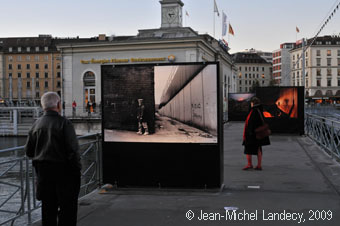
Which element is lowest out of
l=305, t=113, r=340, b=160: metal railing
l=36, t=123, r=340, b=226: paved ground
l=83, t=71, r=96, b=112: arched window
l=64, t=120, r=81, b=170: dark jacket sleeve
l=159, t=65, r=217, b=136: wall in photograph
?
l=36, t=123, r=340, b=226: paved ground

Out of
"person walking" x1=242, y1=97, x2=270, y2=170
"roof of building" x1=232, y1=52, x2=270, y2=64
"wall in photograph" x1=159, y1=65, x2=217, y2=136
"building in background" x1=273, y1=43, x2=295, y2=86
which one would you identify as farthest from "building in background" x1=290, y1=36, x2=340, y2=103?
"wall in photograph" x1=159, y1=65, x2=217, y2=136

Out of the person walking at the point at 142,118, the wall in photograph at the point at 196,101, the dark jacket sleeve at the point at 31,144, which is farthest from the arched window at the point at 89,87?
the dark jacket sleeve at the point at 31,144

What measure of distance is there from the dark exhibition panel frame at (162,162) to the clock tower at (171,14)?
4581cm

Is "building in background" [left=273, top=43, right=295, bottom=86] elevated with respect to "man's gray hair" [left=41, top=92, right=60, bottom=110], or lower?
elevated

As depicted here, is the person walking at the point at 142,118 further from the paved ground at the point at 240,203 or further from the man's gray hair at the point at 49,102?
the man's gray hair at the point at 49,102

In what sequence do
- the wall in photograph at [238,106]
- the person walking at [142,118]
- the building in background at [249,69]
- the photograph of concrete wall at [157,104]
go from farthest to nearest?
the building in background at [249,69]
the wall in photograph at [238,106]
the person walking at [142,118]
the photograph of concrete wall at [157,104]

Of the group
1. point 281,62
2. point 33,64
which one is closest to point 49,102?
point 33,64

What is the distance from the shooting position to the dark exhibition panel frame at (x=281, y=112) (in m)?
21.6

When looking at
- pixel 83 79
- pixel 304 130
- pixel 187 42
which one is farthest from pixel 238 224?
pixel 83 79

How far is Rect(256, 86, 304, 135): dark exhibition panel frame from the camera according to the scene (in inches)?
849

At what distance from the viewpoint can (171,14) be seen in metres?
53.5

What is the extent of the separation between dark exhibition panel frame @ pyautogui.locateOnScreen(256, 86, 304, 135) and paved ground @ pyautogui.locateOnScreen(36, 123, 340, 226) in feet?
37.0

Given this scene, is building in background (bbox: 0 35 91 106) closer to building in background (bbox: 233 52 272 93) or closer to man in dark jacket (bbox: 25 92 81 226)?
building in background (bbox: 233 52 272 93)

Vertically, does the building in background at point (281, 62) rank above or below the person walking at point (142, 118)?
above
